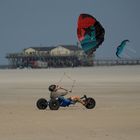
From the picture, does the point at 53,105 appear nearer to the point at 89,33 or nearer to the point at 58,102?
the point at 58,102

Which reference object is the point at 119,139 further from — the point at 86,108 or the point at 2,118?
the point at 86,108

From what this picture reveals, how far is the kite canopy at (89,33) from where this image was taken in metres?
23.1

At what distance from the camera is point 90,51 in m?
23.2

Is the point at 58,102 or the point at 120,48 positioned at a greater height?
the point at 120,48

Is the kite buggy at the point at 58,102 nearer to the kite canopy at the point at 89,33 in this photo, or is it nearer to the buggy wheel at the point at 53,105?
the buggy wheel at the point at 53,105

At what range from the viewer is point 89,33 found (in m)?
24.2

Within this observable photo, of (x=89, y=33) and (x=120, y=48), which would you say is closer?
(x=89, y=33)

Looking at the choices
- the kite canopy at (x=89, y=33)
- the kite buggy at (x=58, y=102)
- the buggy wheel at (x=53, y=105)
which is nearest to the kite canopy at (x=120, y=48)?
the kite canopy at (x=89, y=33)

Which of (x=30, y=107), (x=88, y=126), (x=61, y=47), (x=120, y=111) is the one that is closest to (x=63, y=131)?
(x=88, y=126)

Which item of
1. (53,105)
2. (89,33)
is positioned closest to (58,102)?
(53,105)

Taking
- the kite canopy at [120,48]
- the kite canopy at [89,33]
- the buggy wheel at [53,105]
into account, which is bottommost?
the buggy wheel at [53,105]

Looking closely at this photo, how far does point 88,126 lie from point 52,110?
487cm

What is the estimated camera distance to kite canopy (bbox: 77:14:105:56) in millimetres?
23127

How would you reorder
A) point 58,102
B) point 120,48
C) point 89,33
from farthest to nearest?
point 120,48 → point 89,33 → point 58,102
